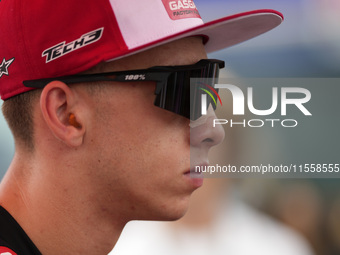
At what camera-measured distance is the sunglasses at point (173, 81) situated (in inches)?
62.7

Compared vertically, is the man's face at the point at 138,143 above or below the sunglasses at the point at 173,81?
below

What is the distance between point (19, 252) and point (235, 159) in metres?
2.23

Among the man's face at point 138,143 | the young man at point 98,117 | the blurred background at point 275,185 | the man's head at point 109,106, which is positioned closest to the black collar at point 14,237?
the young man at point 98,117

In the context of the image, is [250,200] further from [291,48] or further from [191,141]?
[191,141]

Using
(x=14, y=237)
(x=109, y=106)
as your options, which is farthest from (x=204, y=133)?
(x=14, y=237)

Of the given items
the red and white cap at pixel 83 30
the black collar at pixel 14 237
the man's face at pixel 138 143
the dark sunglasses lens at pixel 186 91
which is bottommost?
the black collar at pixel 14 237

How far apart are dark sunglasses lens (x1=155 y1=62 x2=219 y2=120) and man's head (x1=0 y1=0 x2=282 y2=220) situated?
0.05 ft

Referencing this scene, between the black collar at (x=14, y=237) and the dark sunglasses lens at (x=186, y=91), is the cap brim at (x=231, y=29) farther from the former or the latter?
the black collar at (x=14, y=237)

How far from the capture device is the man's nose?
167 centimetres

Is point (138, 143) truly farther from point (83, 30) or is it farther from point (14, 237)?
point (14, 237)

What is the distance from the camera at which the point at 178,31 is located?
5.27 feet

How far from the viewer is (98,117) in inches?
63.7

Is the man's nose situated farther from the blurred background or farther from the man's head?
the blurred background

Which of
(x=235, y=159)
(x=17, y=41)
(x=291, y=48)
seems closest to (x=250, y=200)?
(x=235, y=159)
